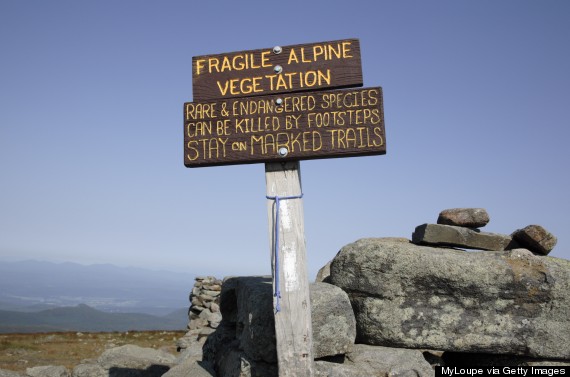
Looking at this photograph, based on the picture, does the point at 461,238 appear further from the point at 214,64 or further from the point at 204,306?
the point at 204,306

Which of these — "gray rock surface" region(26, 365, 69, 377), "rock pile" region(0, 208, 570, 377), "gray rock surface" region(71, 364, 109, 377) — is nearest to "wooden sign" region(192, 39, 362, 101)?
"rock pile" region(0, 208, 570, 377)

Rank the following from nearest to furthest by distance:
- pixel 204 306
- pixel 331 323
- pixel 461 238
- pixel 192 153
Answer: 1. pixel 192 153
2. pixel 331 323
3. pixel 461 238
4. pixel 204 306

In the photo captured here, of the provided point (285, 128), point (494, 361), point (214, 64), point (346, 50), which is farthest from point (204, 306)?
point (346, 50)

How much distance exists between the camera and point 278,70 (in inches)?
359

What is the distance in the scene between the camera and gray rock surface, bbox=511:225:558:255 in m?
10.9

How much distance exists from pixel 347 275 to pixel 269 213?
9.64 feet

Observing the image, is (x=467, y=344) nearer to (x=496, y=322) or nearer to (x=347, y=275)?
(x=496, y=322)

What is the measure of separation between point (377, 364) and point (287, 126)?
16.6 feet

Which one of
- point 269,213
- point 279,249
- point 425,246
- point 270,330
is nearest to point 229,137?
point 269,213

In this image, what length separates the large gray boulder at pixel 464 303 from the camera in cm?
1003

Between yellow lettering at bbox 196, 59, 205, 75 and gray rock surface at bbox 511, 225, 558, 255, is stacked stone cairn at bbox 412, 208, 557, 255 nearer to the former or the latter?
gray rock surface at bbox 511, 225, 558, 255

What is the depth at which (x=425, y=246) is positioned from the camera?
37.0ft

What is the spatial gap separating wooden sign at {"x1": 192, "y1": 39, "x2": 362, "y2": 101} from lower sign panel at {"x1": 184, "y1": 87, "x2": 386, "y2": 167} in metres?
0.24

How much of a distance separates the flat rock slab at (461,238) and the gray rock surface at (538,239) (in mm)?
459
